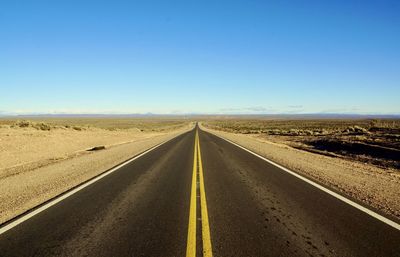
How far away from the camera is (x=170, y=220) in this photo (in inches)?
241

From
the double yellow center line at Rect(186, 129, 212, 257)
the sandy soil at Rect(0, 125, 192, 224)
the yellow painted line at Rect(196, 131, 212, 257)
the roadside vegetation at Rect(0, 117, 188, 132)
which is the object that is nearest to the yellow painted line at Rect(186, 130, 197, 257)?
the double yellow center line at Rect(186, 129, 212, 257)

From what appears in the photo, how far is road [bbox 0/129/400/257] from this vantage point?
4.79 m

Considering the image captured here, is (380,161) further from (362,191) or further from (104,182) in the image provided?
(104,182)

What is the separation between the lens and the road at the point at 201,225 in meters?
4.79

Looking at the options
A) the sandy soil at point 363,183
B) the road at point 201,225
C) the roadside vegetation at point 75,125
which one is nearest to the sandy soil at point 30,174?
the road at point 201,225

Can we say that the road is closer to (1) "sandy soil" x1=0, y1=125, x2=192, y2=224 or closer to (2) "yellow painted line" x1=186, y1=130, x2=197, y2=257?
(2) "yellow painted line" x1=186, y1=130, x2=197, y2=257

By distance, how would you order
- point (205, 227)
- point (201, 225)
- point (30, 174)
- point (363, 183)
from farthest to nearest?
point (30, 174)
point (363, 183)
point (201, 225)
point (205, 227)

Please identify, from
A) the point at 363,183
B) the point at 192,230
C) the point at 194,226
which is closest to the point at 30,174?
the point at 194,226

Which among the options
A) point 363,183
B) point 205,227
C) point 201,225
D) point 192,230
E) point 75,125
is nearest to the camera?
point 192,230

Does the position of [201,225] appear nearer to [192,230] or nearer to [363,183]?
[192,230]

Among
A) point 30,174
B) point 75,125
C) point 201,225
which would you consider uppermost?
point 75,125

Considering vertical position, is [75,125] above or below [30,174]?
above

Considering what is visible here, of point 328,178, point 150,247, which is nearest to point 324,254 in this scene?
point 150,247

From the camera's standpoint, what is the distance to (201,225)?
5.85m
